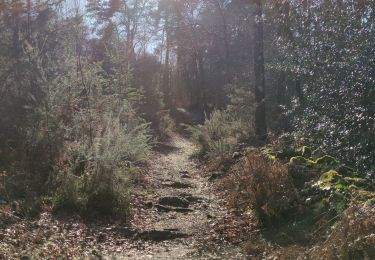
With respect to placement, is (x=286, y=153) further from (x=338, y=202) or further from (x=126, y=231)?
(x=126, y=231)

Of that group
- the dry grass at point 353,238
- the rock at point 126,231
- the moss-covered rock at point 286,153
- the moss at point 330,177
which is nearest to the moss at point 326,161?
the moss at point 330,177

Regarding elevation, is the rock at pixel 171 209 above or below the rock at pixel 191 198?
below

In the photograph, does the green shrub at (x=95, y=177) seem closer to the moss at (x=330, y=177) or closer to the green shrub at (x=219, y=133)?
the moss at (x=330, y=177)

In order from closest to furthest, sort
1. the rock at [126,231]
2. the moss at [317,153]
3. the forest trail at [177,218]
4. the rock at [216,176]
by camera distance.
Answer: the forest trail at [177,218], the rock at [126,231], the moss at [317,153], the rock at [216,176]

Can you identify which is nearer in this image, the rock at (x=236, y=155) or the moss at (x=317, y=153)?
the moss at (x=317, y=153)

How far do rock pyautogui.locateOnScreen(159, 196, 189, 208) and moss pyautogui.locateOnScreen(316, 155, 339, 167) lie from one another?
2.98m

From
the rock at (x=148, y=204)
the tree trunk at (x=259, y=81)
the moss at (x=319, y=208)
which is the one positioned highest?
the tree trunk at (x=259, y=81)

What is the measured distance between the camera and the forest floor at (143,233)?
6.42 meters

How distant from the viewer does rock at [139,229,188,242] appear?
297 inches

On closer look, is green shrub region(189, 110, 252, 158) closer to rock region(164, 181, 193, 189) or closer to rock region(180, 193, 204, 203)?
rock region(164, 181, 193, 189)

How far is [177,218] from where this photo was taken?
28.9 ft

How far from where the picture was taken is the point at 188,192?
10922 millimetres

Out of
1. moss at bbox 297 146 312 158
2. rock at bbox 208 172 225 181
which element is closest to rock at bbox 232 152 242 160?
rock at bbox 208 172 225 181

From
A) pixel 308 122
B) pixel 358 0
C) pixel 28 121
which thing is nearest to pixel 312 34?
pixel 308 122
